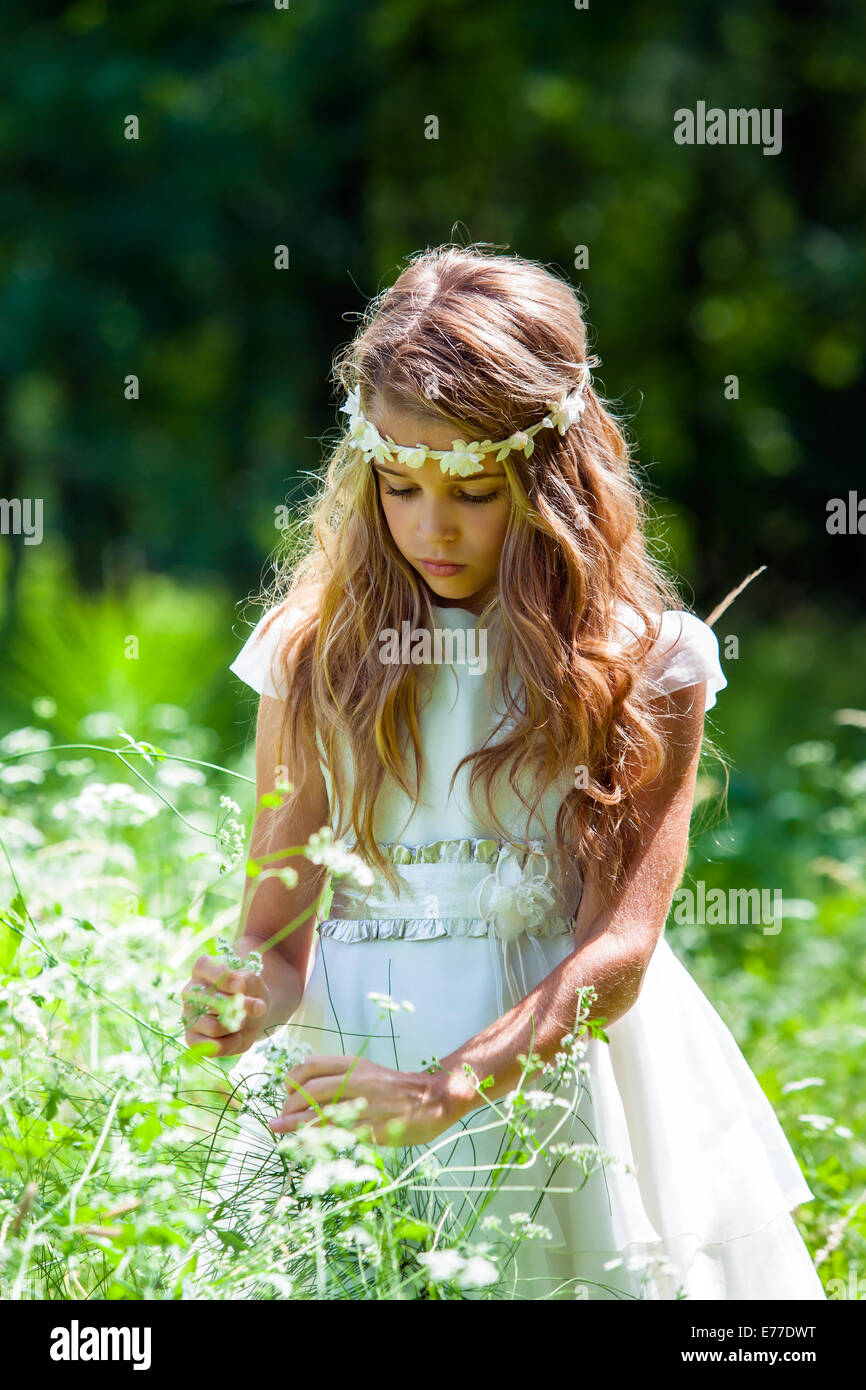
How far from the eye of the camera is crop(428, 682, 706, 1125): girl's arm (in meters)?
1.72

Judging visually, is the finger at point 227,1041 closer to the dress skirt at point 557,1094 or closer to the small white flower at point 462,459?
the dress skirt at point 557,1094

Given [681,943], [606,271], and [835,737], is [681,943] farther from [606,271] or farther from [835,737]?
[606,271]

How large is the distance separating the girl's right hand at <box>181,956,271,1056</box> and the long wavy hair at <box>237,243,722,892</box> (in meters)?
0.31

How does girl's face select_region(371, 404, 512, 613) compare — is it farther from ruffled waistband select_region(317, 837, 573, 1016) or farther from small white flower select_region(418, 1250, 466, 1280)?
small white flower select_region(418, 1250, 466, 1280)

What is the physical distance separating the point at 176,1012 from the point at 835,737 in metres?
6.79

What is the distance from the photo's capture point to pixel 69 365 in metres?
11.2

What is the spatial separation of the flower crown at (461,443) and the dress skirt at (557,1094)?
0.56 meters

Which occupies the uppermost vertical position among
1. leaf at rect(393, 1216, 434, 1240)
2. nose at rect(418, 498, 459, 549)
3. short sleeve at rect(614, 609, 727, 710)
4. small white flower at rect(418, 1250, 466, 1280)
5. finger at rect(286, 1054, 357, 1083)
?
nose at rect(418, 498, 459, 549)

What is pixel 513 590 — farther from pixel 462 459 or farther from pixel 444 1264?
pixel 444 1264

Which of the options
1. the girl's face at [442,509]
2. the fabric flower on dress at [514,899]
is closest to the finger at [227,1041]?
the fabric flower on dress at [514,899]

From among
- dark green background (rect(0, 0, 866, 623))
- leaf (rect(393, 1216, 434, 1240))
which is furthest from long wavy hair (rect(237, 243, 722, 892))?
dark green background (rect(0, 0, 866, 623))

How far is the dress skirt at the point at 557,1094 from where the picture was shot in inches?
74.1

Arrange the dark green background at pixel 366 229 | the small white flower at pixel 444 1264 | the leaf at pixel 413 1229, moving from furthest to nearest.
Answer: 1. the dark green background at pixel 366 229
2. the leaf at pixel 413 1229
3. the small white flower at pixel 444 1264

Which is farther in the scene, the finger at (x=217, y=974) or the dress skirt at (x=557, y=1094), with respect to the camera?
the dress skirt at (x=557, y=1094)
